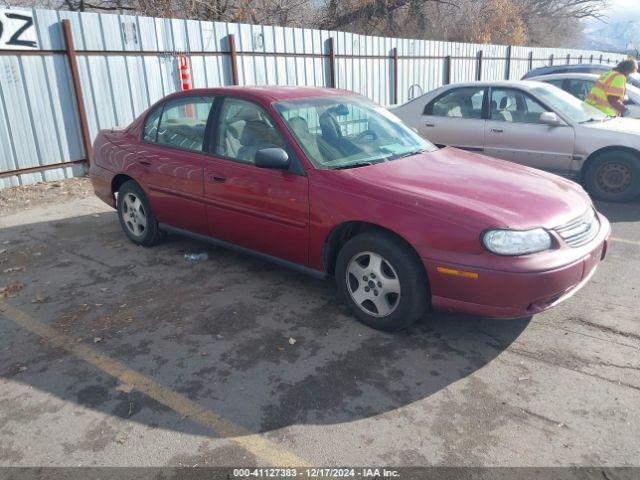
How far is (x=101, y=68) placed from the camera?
8.45m

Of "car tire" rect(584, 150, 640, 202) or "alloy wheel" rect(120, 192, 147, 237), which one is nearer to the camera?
"alloy wheel" rect(120, 192, 147, 237)

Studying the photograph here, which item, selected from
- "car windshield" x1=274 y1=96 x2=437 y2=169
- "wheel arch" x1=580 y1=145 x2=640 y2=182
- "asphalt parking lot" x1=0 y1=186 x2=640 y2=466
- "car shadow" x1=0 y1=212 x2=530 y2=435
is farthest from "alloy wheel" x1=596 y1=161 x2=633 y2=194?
"car shadow" x1=0 y1=212 x2=530 y2=435


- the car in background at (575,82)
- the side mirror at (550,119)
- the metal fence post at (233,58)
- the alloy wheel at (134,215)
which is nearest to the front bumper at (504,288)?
the alloy wheel at (134,215)

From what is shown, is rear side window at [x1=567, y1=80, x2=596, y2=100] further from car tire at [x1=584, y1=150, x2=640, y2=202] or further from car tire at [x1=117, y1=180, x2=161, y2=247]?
car tire at [x1=117, y1=180, x2=161, y2=247]

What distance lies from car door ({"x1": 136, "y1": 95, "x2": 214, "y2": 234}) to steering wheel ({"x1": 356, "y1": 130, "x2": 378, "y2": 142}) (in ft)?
4.49

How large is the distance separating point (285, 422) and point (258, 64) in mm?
9258

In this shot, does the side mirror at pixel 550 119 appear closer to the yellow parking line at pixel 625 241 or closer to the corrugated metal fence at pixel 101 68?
the yellow parking line at pixel 625 241

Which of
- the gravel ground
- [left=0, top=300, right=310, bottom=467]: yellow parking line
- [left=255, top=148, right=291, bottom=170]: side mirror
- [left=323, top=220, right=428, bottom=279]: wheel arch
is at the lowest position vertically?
[left=0, top=300, right=310, bottom=467]: yellow parking line

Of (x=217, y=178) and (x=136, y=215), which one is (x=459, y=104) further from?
(x=136, y=215)

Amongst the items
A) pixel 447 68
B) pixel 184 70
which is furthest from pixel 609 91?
pixel 447 68

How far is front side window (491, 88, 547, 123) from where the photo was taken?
7.37 metres

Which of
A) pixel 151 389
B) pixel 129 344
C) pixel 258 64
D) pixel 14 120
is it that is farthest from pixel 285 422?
pixel 258 64

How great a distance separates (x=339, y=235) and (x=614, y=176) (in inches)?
191

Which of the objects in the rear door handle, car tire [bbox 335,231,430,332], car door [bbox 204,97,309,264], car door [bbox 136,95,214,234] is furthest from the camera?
car door [bbox 136,95,214,234]
